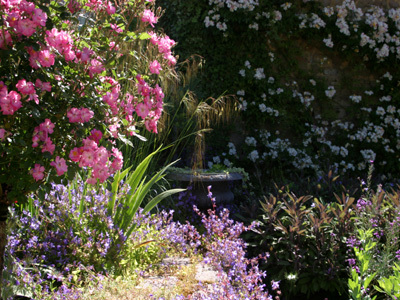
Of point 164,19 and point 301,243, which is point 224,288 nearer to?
point 301,243

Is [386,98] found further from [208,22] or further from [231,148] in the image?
[208,22]

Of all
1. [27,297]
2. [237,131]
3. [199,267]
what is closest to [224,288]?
[199,267]

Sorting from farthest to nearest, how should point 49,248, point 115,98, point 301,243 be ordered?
1. point 301,243
2. point 49,248
3. point 115,98

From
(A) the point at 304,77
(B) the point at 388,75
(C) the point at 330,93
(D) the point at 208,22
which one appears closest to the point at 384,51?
(B) the point at 388,75

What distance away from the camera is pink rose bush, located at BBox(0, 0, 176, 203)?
160 cm

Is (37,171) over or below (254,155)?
over

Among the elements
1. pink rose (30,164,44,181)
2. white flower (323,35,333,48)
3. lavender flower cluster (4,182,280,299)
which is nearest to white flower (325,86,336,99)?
white flower (323,35,333,48)

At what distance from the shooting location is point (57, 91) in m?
1.74

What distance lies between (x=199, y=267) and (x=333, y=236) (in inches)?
36.3

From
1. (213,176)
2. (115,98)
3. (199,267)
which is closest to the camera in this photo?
(115,98)

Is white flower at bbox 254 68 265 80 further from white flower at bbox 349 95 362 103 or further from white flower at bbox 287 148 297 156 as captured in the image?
white flower at bbox 349 95 362 103

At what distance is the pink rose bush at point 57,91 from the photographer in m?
1.60

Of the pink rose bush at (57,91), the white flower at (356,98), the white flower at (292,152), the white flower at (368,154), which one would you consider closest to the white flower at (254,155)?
the white flower at (292,152)

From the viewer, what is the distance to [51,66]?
1727 millimetres
